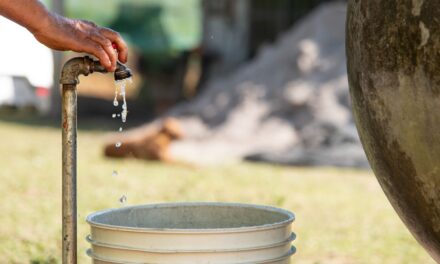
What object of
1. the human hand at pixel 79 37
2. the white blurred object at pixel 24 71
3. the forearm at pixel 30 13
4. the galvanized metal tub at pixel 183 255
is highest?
the white blurred object at pixel 24 71

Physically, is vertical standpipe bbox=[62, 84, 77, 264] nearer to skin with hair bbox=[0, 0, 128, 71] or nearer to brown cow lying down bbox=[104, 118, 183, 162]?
skin with hair bbox=[0, 0, 128, 71]

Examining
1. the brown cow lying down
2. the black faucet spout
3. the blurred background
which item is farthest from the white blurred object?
the black faucet spout

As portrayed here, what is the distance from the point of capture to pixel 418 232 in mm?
3133

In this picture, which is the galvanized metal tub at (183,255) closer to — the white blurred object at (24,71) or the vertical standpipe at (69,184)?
the vertical standpipe at (69,184)

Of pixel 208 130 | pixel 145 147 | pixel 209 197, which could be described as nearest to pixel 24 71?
pixel 208 130

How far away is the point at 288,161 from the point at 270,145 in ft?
3.36

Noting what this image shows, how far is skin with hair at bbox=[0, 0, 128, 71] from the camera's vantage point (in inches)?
112

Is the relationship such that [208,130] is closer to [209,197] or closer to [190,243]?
[209,197]

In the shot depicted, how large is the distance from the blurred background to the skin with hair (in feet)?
2.86

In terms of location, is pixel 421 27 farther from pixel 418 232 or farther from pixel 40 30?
pixel 40 30

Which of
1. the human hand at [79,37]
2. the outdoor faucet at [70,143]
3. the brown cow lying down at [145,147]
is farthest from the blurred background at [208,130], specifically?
the human hand at [79,37]

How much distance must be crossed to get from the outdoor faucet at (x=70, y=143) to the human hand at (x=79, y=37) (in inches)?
2.5

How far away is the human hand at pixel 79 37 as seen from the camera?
2.87 m

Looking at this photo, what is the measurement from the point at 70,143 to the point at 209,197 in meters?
4.43
